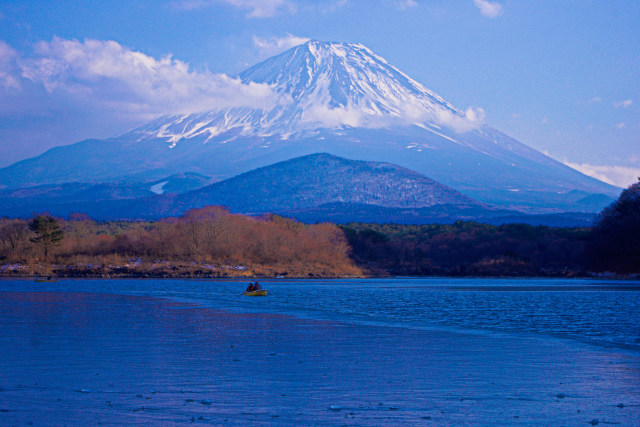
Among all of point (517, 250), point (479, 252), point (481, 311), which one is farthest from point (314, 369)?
point (479, 252)

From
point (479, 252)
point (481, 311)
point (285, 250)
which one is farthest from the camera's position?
point (479, 252)

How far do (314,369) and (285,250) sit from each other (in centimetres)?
7241

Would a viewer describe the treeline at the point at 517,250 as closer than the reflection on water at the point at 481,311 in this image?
No

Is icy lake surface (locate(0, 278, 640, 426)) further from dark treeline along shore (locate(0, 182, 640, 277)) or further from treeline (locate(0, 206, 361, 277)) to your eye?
dark treeline along shore (locate(0, 182, 640, 277))

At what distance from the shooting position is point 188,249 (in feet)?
278

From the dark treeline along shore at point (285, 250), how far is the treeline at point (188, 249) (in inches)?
4.1

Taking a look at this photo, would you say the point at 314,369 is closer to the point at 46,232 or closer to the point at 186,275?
the point at 186,275

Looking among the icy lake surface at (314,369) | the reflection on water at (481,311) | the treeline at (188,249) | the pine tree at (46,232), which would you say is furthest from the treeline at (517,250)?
the icy lake surface at (314,369)

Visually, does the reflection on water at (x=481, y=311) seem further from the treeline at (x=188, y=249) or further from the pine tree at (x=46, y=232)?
the pine tree at (x=46, y=232)

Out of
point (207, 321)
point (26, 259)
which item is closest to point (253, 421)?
point (207, 321)

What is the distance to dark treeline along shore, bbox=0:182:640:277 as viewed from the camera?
257 ft

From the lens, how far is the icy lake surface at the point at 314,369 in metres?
11.5

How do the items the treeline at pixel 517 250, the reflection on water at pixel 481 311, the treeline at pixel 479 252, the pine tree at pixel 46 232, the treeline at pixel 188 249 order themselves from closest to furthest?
the reflection on water at pixel 481 311 → the treeline at pixel 517 250 → the pine tree at pixel 46 232 → the treeline at pixel 188 249 → the treeline at pixel 479 252

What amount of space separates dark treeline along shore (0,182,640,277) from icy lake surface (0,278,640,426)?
50.2m
